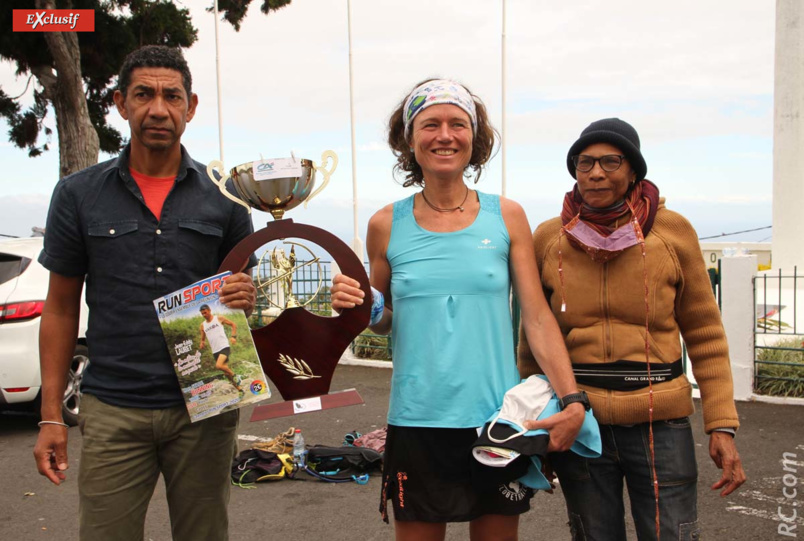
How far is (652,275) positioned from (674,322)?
0.63ft

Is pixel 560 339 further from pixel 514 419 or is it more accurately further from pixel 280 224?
pixel 280 224

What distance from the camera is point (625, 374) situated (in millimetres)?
2193

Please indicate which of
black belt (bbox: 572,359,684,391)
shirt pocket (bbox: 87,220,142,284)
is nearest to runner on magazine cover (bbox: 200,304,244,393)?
shirt pocket (bbox: 87,220,142,284)

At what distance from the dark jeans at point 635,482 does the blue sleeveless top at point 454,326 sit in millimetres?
347

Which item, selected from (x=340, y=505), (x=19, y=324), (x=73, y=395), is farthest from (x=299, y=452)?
(x=19, y=324)

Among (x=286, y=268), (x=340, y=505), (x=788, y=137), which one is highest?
(x=788, y=137)

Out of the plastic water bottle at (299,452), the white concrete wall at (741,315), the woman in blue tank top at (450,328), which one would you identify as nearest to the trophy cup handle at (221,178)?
the woman in blue tank top at (450,328)

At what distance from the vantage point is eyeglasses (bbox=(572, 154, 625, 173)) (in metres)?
2.20

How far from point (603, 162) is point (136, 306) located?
148 cm

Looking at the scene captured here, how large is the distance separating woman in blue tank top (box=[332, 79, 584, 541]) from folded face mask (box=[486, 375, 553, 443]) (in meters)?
0.05

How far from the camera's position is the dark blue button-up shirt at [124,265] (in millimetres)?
2199

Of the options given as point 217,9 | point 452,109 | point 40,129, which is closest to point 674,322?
point 452,109

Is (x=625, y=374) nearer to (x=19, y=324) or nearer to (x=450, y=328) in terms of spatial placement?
(x=450, y=328)

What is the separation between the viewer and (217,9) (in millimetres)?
15367
